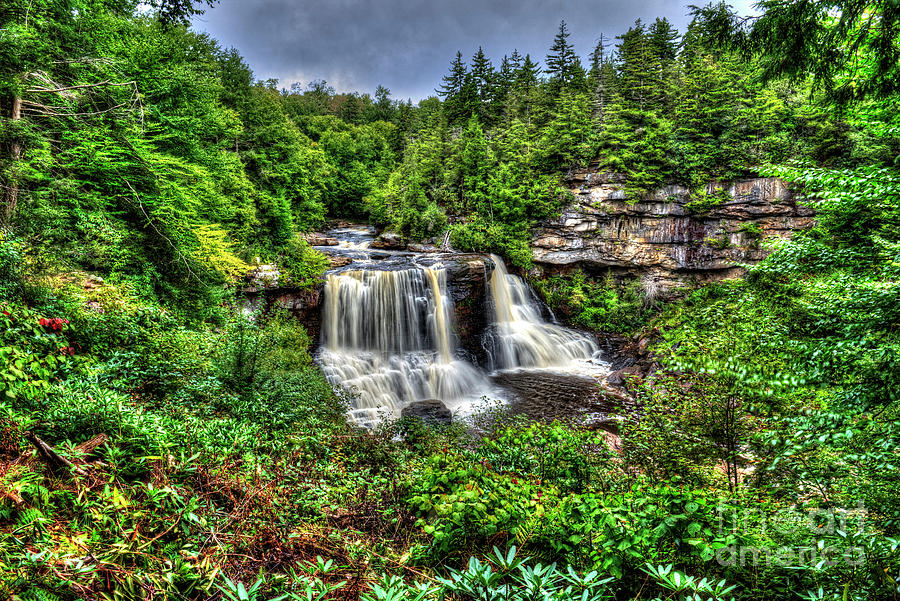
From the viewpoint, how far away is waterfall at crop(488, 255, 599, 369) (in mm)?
15672

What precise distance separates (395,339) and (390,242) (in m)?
8.62

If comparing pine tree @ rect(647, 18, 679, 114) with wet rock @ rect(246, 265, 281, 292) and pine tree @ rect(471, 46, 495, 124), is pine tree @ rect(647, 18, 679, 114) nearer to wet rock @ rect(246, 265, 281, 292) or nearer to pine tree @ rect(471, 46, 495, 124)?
pine tree @ rect(471, 46, 495, 124)

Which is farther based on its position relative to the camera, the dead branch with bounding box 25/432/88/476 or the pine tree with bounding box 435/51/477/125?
the pine tree with bounding box 435/51/477/125

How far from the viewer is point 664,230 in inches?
743

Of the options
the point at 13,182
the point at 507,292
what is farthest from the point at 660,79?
the point at 13,182

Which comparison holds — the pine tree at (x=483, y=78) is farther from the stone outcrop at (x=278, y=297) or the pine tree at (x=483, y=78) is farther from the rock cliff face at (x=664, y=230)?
the stone outcrop at (x=278, y=297)

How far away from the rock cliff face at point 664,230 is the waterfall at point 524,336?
3.13 meters

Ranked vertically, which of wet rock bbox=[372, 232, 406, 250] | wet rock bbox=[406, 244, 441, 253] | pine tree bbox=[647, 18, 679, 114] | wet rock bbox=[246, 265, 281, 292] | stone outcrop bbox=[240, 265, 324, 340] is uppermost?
pine tree bbox=[647, 18, 679, 114]

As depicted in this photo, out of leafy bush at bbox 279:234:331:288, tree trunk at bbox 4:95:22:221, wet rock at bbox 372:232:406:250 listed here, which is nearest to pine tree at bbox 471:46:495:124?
wet rock at bbox 372:232:406:250

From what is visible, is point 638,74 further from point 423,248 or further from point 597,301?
point 423,248

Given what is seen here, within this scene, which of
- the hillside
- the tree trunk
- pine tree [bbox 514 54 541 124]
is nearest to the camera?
the hillside

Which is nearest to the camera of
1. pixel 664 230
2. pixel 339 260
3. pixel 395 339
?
pixel 395 339

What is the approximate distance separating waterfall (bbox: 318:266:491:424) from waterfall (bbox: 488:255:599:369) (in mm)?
2058

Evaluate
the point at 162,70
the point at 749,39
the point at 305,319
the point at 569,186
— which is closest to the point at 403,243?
the point at 305,319
